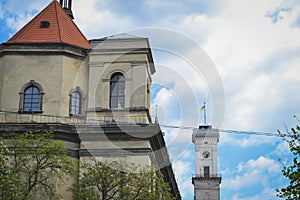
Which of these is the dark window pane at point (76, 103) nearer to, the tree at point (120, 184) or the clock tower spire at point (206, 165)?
the tree at point (120, 184)

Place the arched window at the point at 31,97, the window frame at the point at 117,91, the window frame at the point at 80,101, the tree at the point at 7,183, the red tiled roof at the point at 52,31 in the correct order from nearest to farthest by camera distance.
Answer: the tree at the point at 7,183 → the arched window at the point at 31,97 → the window frame at the point at 80,101 → the window frame at the point at 117,91 → the red tiled roof at the point at 52,31

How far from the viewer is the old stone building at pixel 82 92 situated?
33.1 metres

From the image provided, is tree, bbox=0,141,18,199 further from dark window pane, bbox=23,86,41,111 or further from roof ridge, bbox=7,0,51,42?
roof ridge, bbox=7,0,51,42

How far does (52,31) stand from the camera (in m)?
36.6

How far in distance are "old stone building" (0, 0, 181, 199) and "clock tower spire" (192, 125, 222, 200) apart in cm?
6583

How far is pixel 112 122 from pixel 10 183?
9338 millimetres

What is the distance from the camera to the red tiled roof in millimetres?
36000

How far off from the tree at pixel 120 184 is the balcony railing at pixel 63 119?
411 cm

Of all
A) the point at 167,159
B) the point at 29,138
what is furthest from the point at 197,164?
the point at 29,138

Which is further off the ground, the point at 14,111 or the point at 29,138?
the point at 14,111

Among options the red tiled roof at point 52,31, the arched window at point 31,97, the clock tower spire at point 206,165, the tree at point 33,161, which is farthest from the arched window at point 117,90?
the clock tower spire at point 206,165

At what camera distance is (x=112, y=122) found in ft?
110

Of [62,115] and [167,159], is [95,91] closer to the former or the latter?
[62,115]

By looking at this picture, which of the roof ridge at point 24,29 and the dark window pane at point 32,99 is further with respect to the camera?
the roof ridge at point 24,29
